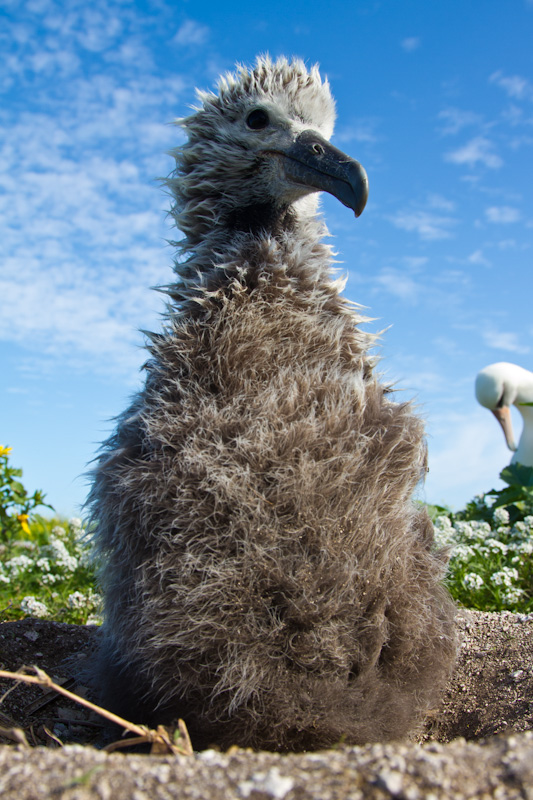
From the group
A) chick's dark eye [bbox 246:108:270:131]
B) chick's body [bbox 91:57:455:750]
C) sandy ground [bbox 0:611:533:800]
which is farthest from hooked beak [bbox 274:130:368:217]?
sandy ground [bbox 0:611:533:800]

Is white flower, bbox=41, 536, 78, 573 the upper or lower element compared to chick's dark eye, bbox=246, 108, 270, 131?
lower

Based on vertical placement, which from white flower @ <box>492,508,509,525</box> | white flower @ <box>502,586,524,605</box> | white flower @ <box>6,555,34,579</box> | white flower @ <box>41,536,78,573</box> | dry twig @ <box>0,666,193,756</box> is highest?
white flower @ <box>492,508,509,525</box>

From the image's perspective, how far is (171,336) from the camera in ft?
9.55

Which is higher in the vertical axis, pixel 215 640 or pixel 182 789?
Answer: pixel 215 640

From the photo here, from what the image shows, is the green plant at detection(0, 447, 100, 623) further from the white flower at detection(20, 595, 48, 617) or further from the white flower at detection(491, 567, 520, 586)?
the white flower at detection(491, 567, 520, 586)

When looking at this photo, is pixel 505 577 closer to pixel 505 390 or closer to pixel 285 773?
pixel 285 773

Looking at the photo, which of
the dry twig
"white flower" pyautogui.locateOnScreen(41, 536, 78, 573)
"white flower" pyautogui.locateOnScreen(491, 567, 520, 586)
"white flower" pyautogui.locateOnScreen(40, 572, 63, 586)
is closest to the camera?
the dry twig

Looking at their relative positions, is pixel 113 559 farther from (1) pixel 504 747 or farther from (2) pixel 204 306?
(1) pixel 504 747

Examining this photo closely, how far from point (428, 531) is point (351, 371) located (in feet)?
2.76

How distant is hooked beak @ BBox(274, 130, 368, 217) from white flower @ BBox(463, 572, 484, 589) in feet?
11.6

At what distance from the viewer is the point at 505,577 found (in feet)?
17.3

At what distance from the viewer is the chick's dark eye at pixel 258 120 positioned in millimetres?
3426

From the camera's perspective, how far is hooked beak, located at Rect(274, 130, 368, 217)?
2.99 metres

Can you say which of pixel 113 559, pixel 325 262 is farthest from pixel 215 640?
pixel 325 262
